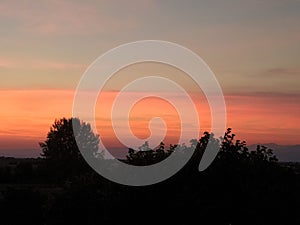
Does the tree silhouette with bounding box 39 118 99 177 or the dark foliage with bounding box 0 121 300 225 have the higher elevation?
the tree silhouette with bounding box 39 118 99 177

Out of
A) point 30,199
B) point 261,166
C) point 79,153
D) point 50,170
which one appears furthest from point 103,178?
point 79,153

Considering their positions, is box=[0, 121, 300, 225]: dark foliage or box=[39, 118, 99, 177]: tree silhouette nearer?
box=[0, 121, 300, 225]: dark foliage

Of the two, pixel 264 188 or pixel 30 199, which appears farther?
pixel 30 199

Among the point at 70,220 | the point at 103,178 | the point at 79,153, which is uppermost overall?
the point at 79,153

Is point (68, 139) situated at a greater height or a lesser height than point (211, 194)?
greater

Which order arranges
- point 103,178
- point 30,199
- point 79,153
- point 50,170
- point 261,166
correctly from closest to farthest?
1. point 261,166
2. point 103,178
3. point 30,199
4. point 50,170
5. point 79,153

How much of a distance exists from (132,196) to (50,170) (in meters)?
52.1

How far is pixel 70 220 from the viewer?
78.3 ft

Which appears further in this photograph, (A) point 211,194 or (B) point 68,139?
(B) point 68,139

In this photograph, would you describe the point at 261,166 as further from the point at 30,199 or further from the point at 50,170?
the point at 50,170

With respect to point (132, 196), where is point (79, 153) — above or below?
above

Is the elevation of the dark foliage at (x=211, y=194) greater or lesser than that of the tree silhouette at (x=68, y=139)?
lesser

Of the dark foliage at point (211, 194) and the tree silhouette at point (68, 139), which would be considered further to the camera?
the tree silhouette at point (68, 139)

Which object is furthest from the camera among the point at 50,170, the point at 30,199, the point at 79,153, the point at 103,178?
the point at 79,153
